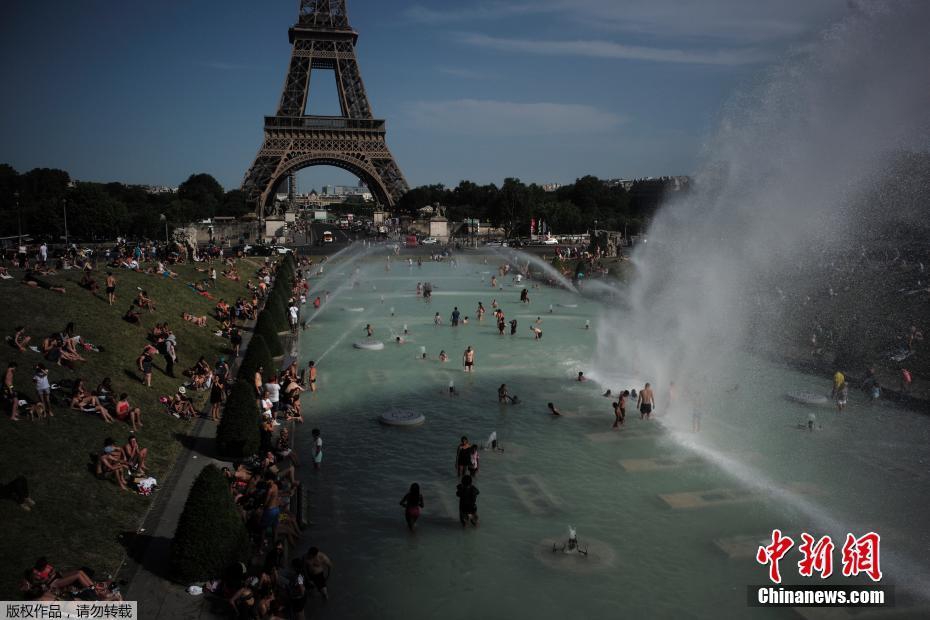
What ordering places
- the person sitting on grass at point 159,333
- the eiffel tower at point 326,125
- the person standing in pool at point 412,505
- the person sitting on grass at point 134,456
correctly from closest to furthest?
the person standing in pool at point 412,505 < the person sitting on grass at point 134,456 < the person sitting on grass at point 159,333 < the eiffel tower at point 326,125

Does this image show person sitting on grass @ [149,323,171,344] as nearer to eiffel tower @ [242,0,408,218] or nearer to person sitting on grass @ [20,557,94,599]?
person sitting on grass @ [20,557,94,599]

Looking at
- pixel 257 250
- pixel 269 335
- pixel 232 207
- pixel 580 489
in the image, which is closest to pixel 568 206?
pixel 257 250

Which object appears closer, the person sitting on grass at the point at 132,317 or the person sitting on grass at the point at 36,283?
the person sitting on grass at the point at 36,283

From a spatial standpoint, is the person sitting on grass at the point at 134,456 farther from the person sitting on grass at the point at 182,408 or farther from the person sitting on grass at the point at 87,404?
the person sitting on grass at the point at 182,408

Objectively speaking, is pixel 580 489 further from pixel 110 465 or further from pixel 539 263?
pixel 539 263

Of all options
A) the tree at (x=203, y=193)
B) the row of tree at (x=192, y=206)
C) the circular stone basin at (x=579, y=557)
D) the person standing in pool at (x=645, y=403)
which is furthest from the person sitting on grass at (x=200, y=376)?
the tree at (x=203, y=193)

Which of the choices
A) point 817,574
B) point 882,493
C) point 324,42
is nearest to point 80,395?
point 817,574
